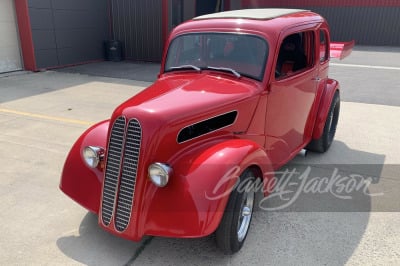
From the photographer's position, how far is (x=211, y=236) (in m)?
3.03

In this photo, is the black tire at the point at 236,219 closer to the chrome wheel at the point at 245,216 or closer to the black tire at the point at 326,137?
the chrome wheel at the point at 245,216

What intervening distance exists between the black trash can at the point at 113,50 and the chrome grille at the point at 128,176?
454 inches

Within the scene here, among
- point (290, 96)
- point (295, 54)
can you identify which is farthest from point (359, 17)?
point (290, 96)

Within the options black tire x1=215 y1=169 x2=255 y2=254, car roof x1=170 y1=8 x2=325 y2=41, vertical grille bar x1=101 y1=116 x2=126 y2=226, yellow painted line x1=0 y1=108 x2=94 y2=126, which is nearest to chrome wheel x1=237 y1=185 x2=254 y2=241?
black tire x1=215 y1=169 x2=255 y2=254

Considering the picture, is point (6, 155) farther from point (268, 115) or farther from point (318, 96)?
point (318, 96)

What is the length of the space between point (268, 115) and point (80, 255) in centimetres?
213

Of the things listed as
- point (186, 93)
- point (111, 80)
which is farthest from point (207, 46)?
point (111, 80)

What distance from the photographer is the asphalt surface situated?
2867mm

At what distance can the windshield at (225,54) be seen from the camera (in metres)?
3.44

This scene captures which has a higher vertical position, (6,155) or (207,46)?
(207,46)

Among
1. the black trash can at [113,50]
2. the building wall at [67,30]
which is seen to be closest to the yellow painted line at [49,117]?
the building wall at [67,30]

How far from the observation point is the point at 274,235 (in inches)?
124

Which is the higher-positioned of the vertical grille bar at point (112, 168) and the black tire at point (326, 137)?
the vertical grille bar at point (112, 168)

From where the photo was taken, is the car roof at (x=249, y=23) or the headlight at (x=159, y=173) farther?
the car roof at (x=249, y=23)
